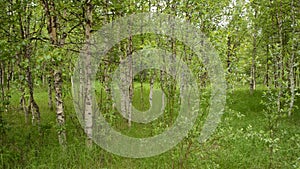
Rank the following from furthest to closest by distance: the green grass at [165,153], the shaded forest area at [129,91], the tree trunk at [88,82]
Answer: the tree trunk at [88,82] < the green grass at [165,153] < the shaded forest area at [129,91]

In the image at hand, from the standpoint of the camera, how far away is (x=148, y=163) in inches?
235

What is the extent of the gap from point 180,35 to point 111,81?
3.00 metres

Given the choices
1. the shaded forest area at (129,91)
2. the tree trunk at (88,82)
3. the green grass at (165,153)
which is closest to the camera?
the shaded forest area at (129,91)

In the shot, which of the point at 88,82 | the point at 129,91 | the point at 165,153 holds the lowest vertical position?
the point at 165,153

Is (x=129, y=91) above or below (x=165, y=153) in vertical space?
above

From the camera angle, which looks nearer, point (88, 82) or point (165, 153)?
point (88, 82)

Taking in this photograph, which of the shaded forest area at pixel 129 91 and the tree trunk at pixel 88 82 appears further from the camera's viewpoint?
the tree trunk at pixel 88 82

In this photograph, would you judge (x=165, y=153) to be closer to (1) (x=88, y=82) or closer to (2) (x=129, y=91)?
(1) (x=88, y=82)

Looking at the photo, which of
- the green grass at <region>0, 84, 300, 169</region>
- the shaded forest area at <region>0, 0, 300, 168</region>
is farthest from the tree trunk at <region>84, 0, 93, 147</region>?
the green grass at <region>0, 84, 300, 169</region>

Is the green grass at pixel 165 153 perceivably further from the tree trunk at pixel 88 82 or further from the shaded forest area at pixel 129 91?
the tree trunk at pixel 88 82

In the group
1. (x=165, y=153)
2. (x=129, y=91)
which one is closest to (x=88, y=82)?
(x=165, y=153)

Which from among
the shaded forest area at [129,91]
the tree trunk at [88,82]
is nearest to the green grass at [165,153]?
the shaded forest area at [129,91]

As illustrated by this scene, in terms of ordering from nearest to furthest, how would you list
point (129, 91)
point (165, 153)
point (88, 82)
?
1. point (88, 82)
2. point (165, 153)
3. point (129, 91)

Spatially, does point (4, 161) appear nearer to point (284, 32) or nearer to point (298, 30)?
point (298, 30)
